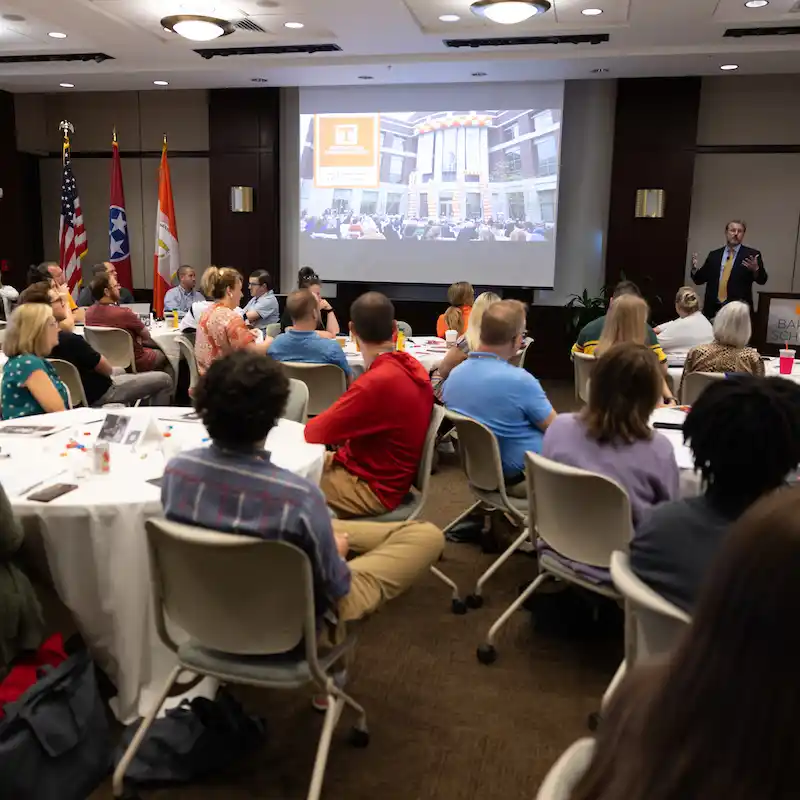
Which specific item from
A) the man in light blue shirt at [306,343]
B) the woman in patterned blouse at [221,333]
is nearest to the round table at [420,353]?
the man in light blue shirt at [306,343]

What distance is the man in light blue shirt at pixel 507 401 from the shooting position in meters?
3.32

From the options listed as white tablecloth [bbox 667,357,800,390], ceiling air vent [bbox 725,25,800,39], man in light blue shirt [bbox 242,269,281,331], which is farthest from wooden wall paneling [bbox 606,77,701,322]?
man in light blue shirt [bbox 242,269,281,331]

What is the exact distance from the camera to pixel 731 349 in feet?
13.5

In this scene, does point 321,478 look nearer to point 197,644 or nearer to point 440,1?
point 197,644

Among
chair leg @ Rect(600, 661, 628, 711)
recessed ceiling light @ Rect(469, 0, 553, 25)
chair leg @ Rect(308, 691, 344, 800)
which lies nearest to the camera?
chair leg @ Rect(600, 661, 628, 711)

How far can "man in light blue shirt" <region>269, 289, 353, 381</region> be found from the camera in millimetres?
4496

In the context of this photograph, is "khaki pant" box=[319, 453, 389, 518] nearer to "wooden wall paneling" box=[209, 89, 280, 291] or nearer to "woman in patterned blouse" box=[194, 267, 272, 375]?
"woman in patterned blouse" box=[194, 267, 272, 375]

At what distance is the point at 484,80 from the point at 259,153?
2.89 metres

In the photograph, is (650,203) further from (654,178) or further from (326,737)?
(326,737)

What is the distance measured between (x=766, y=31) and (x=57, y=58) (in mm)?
7032

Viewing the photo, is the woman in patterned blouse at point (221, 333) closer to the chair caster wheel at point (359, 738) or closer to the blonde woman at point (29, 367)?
the blonde woman at point (29, 367)

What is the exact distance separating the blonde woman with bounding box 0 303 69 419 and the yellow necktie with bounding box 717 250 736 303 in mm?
6943

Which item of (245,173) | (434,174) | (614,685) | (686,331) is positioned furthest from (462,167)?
(614,685)

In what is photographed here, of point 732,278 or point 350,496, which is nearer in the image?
point 350,496
